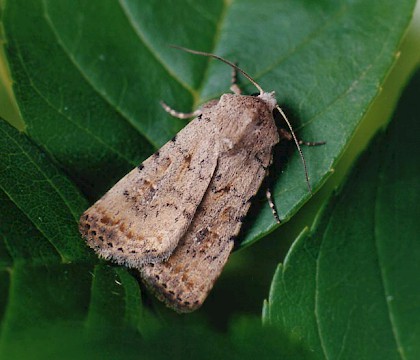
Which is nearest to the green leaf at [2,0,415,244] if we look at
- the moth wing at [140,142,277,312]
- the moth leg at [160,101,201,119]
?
the moth leg at [160,101,201,119]

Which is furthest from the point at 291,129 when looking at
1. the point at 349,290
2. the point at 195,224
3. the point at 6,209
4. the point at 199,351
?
the point at 199,351

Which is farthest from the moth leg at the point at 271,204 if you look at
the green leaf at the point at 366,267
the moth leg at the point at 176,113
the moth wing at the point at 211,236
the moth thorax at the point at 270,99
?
the moth leg at the point at 176,113

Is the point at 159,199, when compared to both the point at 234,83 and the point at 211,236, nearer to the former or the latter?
the point at 211,236

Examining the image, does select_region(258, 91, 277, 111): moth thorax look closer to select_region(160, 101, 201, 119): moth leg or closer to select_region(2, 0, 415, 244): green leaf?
select_region(2, 0, 415, 244): green leaf

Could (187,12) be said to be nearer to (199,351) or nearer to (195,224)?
(195,224)

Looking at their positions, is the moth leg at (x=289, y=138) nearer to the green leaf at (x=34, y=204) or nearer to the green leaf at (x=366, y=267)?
the green leaf at (x=366, y=267)

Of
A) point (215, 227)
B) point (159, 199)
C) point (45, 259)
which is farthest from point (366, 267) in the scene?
point (45, 259)

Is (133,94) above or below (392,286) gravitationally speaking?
above
